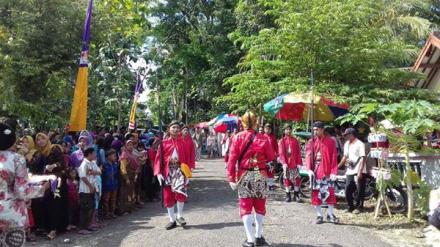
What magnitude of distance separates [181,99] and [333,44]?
28209mm

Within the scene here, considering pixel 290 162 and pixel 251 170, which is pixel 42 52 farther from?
pixel 251 170

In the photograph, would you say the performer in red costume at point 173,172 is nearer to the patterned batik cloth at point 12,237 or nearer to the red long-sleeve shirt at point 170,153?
the red long-sleeve shirt at point 170,153

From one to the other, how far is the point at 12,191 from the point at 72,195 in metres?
4.19

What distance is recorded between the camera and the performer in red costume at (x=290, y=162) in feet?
40.2

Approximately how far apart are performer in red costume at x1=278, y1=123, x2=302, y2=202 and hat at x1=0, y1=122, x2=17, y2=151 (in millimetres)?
8250

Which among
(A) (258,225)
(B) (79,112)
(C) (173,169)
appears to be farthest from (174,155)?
(B) (79,112)

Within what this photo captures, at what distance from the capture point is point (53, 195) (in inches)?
331

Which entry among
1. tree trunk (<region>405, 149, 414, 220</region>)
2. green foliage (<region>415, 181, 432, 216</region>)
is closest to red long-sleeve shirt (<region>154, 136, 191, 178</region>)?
tree trunk (<region>405, 149, 414, 220</region>)

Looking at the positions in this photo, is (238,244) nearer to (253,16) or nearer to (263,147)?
(263,147)

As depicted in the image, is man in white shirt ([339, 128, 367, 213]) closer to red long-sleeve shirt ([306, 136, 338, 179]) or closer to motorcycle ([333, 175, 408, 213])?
motorcycle ([333, 175, 408, 213])

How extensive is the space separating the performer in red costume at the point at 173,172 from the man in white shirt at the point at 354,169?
3.56 metres

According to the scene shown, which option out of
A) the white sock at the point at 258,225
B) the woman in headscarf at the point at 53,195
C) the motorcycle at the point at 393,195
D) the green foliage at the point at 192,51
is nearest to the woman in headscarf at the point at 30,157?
the woman in headscarf at the point at 53,195

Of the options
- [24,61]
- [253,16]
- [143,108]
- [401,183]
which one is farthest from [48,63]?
[143,108]

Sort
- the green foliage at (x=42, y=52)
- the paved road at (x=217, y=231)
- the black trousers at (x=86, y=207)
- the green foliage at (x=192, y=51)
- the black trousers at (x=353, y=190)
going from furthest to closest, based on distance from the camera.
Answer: the green foliage at (x=192, y=51)
the green foliage at (x=42, y=52)
the black trousers at (x=353, y=190)
the black trousers at (x=86, y=207)
the paved road at (x=217, y=231)
